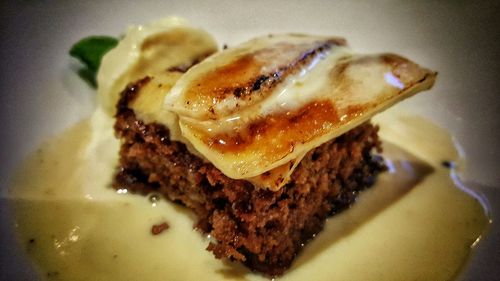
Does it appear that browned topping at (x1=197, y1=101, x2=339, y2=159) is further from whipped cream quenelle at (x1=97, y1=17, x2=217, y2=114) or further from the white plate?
the white plate

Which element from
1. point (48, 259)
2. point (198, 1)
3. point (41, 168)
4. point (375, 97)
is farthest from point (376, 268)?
point (198, 1)

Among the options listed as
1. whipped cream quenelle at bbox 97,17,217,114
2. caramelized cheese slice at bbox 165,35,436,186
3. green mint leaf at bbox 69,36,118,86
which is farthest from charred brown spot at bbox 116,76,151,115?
green mint leaf at bbox 69,36,118,86

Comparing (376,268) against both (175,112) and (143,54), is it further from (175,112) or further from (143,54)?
(143,54)

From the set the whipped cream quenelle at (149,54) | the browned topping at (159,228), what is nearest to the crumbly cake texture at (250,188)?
the browned topping at (159,228)

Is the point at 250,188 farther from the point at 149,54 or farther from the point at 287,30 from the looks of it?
the point at 287,30

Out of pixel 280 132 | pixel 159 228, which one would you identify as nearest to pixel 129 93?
pixel 159 228

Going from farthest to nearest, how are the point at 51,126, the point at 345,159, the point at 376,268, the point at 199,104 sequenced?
the point at 51,126
the point at 345,159
the point at 376,268
the point at 199,104

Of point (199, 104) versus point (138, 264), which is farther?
point (138, 264)

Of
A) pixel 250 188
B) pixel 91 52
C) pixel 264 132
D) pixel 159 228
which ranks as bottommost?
pixel 159 228
